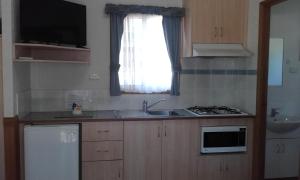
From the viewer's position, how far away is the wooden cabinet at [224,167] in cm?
348

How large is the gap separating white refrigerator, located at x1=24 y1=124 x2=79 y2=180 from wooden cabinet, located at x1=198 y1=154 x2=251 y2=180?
4.63 feet

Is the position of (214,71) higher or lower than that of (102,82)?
higher

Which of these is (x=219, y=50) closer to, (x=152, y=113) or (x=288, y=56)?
(x=288, y=56)

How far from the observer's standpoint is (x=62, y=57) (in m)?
3.64

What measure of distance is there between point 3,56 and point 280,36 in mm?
3130

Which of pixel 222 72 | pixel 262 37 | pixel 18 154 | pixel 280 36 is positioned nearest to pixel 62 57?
pixel 18 154

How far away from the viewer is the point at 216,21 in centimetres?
363

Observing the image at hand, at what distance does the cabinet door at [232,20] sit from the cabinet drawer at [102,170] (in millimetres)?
1880

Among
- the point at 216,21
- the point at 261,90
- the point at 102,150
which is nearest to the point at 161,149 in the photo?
the point at 102,150

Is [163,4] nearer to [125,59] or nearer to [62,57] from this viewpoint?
[125,59]

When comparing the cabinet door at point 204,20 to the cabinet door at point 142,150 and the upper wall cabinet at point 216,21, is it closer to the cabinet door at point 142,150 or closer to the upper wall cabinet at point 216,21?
the upper wall cabinet at point 216,21

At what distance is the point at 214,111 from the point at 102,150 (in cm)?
139

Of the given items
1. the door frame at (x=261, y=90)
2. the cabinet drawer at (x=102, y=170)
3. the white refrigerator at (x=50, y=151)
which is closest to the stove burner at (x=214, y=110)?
the door frame at (x=261, y=90)

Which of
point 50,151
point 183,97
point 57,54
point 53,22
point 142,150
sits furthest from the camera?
Answer: point 183,97
